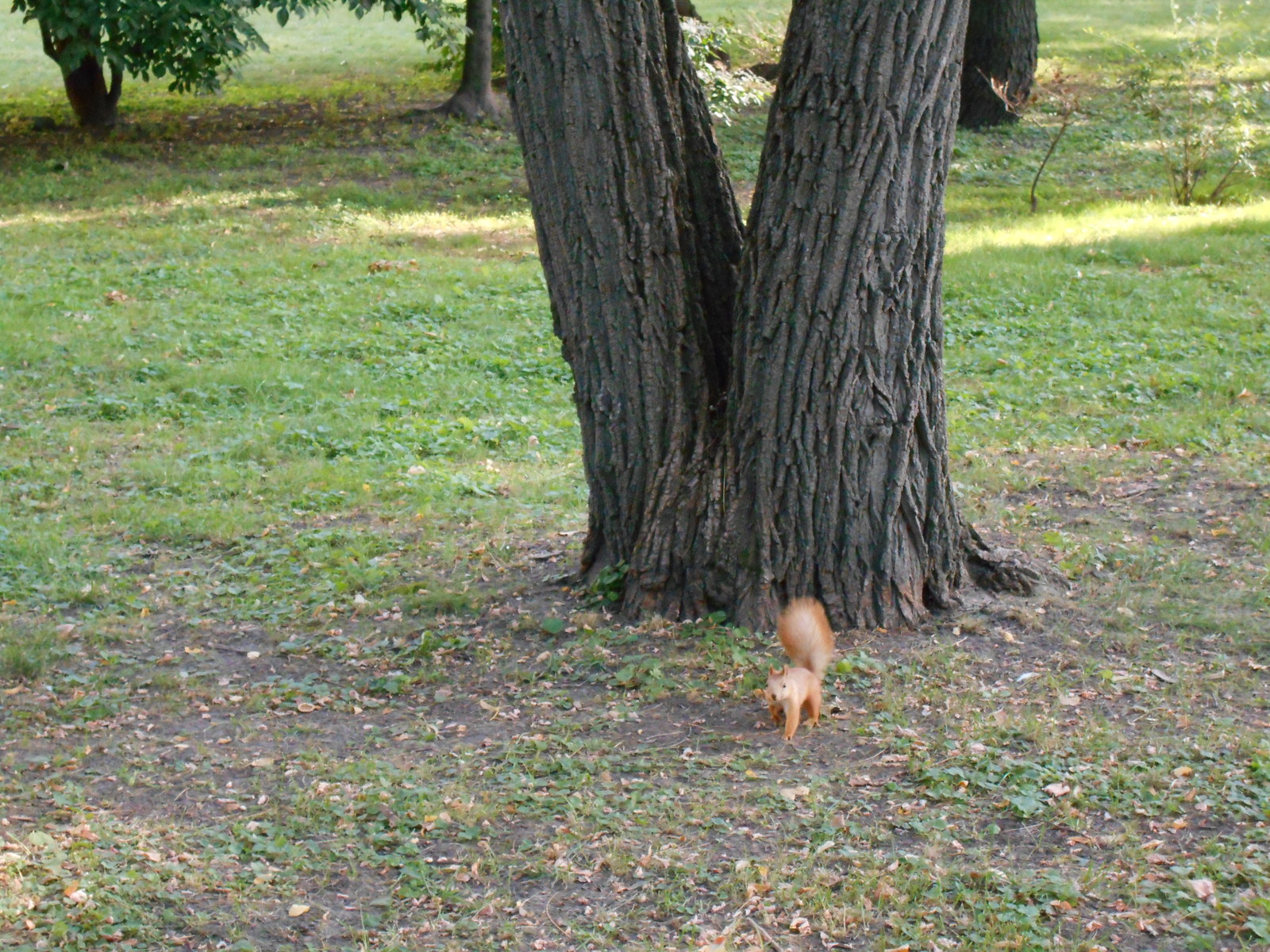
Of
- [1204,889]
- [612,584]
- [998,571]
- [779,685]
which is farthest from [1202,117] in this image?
[1204,889]

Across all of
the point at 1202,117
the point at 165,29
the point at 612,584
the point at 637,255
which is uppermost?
the point at 165,29

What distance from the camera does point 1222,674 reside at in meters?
4.59

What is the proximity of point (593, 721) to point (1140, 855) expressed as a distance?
180 centimetres

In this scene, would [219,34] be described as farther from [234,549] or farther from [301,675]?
[301,675]

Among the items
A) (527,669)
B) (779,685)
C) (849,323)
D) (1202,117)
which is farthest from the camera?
(1202,117)

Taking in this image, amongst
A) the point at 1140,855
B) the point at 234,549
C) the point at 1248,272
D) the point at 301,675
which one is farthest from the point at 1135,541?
the point at 1248,272

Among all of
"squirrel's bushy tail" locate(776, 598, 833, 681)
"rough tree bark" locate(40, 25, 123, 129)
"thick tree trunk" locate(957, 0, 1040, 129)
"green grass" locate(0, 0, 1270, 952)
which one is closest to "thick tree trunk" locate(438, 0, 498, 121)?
"rough tree bark" locate(40, 25, 123, 129)

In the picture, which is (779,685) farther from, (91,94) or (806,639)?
(91,94)

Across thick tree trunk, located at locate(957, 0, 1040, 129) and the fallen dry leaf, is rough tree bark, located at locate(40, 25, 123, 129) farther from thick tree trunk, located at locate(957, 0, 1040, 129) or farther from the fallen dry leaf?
the fallen dry leaf

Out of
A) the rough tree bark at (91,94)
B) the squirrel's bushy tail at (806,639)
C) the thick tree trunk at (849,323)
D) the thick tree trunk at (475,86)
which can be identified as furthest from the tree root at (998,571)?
the rough tree bark at (91,94)

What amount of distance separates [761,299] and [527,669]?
1645 mm

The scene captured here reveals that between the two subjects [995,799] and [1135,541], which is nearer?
[995,799]

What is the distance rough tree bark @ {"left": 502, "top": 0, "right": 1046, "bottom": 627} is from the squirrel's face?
0.68 meters

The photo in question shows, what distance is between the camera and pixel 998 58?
17781mm
